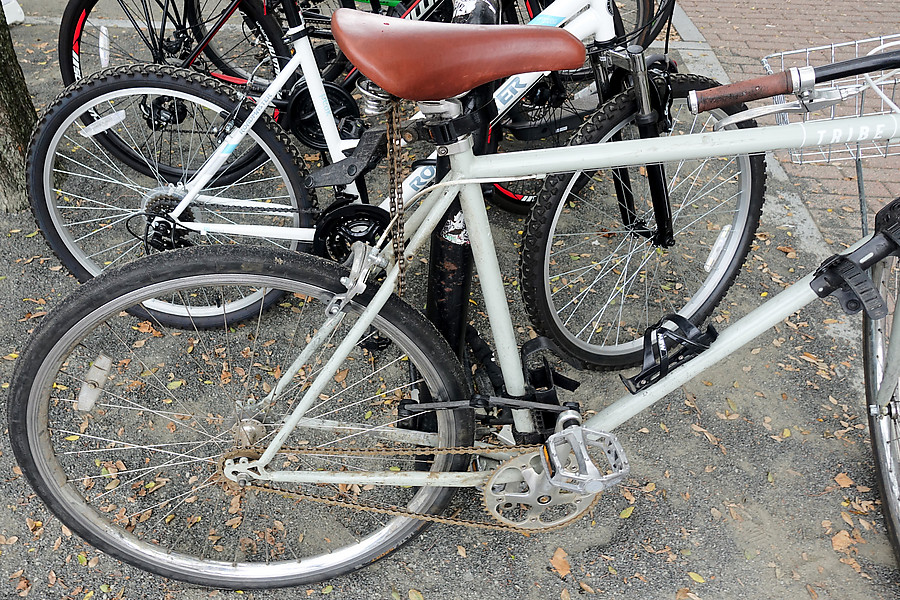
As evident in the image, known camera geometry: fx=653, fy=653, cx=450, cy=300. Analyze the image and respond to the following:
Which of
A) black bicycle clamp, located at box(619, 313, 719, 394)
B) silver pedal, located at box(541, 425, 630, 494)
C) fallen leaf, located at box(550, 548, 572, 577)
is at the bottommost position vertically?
fallen leaf, located at box(550, 548, 572, 577)

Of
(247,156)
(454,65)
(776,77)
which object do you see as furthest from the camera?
(247,156)

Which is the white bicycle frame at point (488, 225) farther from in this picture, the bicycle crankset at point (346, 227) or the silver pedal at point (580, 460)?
the bicycle crankset at point (346, 227)

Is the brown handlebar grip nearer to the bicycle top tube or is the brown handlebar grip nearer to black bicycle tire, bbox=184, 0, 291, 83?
the bicycle top tube

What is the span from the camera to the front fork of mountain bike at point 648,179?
2281mm

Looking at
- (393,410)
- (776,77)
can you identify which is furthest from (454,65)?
(393,410)

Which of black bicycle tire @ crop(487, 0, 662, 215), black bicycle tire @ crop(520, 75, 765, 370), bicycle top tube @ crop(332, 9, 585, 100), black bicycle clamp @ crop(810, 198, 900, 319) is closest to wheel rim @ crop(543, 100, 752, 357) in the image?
black bicycle tire @ crop(520, 75, 765, 370)

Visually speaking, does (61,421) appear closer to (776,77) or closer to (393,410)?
(393,410)

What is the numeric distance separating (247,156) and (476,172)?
6.06ft

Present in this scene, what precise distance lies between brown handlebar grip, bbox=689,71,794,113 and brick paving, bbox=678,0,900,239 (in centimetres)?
271

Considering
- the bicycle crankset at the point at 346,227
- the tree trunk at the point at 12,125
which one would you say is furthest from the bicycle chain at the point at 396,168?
the tree trunk at the point at 12,125

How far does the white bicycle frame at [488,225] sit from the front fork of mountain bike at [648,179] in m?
0.54

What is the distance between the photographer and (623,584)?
2381 mm

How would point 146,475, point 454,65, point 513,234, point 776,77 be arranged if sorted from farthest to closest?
point 513,234
point 146,475
point 776,77
point 454,65

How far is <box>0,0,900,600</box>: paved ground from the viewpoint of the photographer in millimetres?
2363
